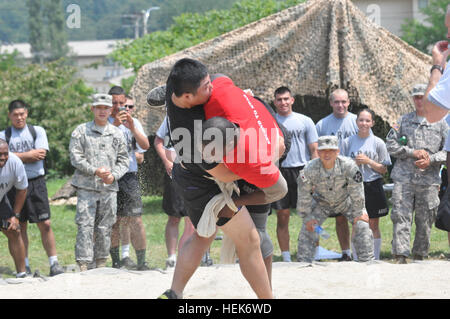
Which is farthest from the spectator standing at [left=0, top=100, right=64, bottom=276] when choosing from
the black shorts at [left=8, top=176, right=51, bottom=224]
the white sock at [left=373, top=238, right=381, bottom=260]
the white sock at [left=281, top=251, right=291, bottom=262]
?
the white sock at [left=373, top=238, right=381, bottom=260]

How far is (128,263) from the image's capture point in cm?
671

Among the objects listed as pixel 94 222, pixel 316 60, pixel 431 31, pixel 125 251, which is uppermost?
pixel 431 31

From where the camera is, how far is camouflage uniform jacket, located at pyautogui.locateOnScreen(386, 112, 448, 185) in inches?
264

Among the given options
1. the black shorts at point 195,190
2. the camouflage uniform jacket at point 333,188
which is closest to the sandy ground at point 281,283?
the camouflage uniform jacket at point 333,188

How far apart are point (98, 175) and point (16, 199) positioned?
2.92 ft

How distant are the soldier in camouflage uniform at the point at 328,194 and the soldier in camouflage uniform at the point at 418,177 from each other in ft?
2.15

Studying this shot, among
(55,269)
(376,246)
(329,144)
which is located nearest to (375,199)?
(376,246)

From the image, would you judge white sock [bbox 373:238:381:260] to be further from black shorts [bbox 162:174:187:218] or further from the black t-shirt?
the black t-shirt

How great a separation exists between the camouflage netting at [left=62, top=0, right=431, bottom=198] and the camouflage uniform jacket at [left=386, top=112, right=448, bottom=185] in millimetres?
2633

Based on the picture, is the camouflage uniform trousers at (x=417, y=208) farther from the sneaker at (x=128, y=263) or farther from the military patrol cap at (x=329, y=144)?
the sneaker at (x=128, y=263)

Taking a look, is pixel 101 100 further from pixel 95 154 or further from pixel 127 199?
pixel 127 199
